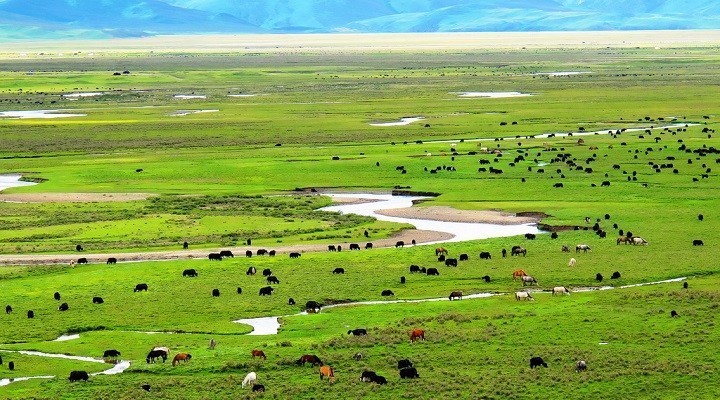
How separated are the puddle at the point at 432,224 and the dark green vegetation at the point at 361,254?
1761 mm

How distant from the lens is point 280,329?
36500 millimetres

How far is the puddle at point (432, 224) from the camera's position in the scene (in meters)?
53.3

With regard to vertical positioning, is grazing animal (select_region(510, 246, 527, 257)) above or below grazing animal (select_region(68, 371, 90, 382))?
below

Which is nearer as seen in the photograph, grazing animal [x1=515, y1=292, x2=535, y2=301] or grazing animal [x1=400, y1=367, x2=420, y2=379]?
grazing animal [x1=400, y1=367, x2=420, y2=379]

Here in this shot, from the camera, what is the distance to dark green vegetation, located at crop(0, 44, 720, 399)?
31562 millimetres

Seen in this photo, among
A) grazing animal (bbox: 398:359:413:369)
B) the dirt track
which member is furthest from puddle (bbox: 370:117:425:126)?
grazing animal (bbox: 398:359:413:369)

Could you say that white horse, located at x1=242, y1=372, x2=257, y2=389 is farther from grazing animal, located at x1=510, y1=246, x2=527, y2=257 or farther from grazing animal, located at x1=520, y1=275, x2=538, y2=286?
grazing animal, located at x1=510, y1=246, x2=527, y2=257

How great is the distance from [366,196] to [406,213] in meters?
6.92

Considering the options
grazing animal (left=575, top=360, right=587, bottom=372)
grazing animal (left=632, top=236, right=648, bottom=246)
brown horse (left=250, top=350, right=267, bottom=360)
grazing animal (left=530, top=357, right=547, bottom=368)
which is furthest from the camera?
grazing animal (left=632, top=236, right=648, bottom=246)

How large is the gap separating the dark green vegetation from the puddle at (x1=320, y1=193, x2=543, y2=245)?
5.78ft

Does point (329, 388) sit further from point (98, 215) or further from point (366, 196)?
point (366, 196)

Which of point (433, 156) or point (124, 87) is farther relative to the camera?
point (124, 87)

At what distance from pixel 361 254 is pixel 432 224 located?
8990 millimetres

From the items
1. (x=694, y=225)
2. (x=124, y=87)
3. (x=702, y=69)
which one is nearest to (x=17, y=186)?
(x=694, y=225)
